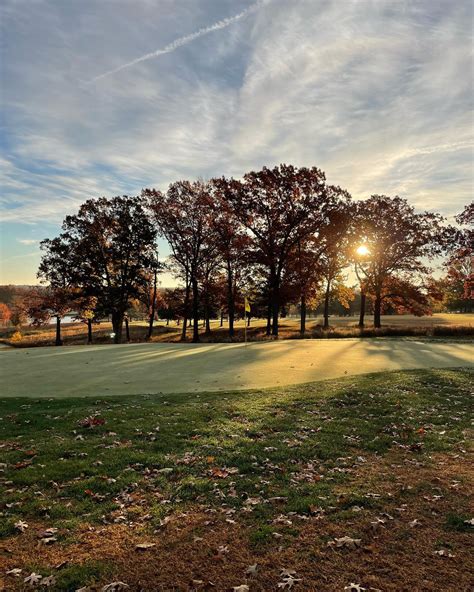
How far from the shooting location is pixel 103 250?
4456 centimetres

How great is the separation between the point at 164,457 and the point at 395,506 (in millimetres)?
4244

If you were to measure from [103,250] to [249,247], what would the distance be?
16729 millimetres

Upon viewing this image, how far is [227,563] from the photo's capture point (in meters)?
4.63

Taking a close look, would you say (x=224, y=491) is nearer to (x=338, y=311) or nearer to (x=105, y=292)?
(x=105, y=292)

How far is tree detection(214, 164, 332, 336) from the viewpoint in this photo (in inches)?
1553

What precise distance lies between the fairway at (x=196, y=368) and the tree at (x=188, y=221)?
19.7 metres

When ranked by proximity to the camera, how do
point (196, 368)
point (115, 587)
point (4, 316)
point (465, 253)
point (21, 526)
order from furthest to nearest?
point (4, 316) → point (465, 253) → point (196, 368) → point (21, 526) → point (115, 587)

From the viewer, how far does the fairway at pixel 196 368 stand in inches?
583

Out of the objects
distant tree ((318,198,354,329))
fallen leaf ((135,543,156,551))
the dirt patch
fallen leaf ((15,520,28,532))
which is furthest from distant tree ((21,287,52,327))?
fallen leaf ((135,543,156,551))

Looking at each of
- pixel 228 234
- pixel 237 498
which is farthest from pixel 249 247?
pixel 237 498

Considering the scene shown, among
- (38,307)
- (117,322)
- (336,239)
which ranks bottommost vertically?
(117,322)

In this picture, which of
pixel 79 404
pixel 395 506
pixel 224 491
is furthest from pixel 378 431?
pixel 79 404

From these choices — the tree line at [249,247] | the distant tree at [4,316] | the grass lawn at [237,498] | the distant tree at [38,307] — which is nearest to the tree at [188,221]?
the tree line at [249,247]

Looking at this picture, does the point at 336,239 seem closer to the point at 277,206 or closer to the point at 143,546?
the point at 277,206
